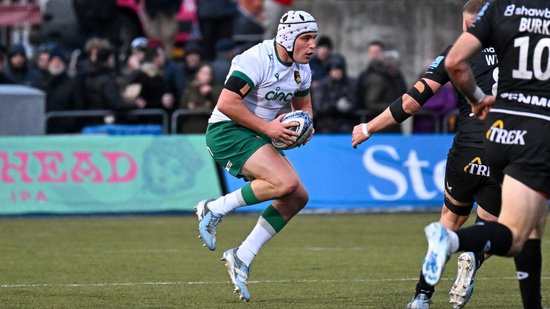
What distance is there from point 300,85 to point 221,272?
251 centimetres

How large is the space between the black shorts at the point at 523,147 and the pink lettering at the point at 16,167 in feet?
37.2

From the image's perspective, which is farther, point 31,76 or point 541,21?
point 31,76

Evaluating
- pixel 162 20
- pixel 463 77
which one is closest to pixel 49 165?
pixel 162 20

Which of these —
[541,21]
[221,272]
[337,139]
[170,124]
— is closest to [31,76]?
[170,124]

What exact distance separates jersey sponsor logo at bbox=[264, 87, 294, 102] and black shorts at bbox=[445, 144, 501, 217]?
4.86ft

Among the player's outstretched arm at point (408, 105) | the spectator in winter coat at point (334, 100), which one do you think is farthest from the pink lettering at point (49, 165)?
the player's outstretched arm at point (408, 105)

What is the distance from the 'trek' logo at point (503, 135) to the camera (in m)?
8.52

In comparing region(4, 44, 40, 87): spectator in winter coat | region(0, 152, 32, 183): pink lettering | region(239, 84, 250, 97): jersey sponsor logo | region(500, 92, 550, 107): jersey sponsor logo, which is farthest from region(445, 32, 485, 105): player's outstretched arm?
region(4, 44, 40, 87): spectator in winter coat

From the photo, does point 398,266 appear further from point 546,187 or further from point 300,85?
point 546,187

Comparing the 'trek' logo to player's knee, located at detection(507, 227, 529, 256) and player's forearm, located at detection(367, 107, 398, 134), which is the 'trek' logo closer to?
player's knee, located at detection(507, 227, 529, 256)

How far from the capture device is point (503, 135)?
858 centimetres

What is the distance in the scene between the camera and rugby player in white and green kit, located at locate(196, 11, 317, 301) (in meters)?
10.7

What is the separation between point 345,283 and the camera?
467 inches

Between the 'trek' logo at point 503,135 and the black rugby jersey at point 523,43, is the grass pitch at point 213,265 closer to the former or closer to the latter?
the 'trek' logo at point 503,135
